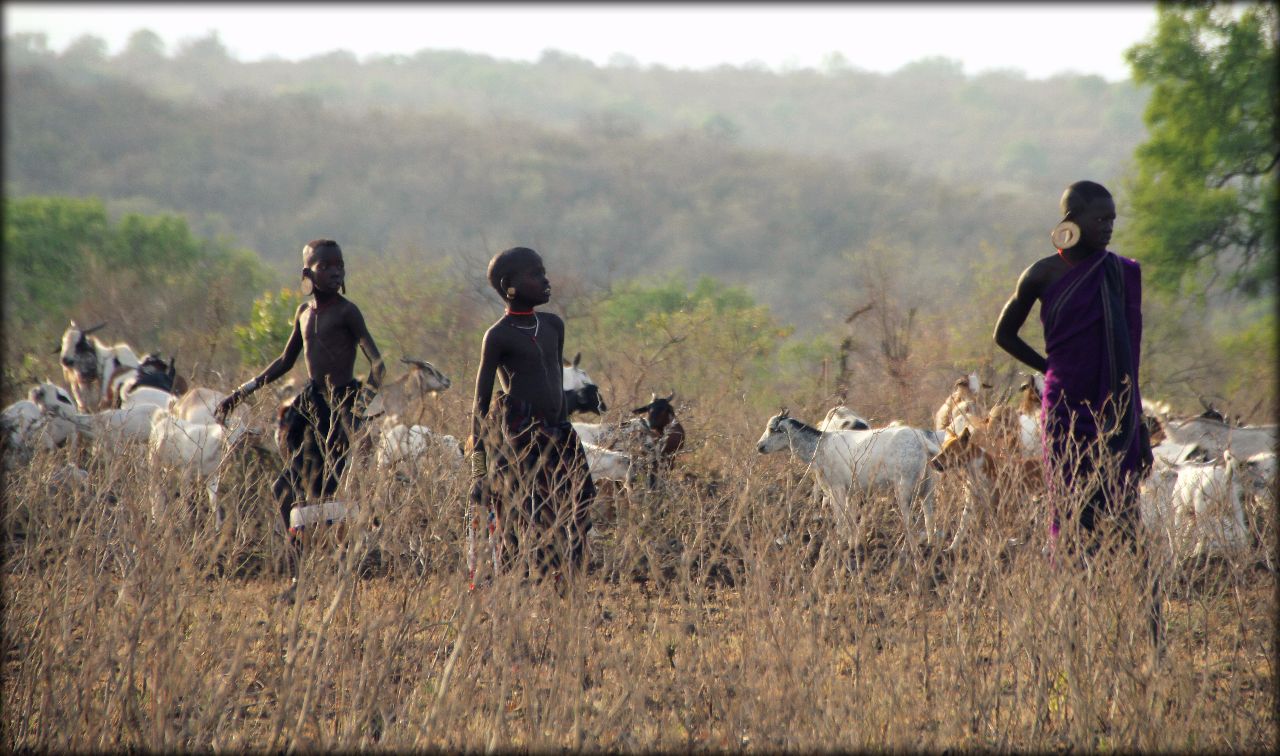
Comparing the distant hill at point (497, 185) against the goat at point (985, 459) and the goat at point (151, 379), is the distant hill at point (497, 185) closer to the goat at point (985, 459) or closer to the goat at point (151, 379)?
the goat at point (151, 379)

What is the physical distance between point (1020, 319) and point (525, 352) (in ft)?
6.37

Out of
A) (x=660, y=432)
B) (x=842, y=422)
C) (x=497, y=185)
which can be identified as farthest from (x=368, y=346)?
(x=497, y=185)

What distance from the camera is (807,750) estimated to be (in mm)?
3832

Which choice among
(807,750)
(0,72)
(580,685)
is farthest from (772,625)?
(0,72)

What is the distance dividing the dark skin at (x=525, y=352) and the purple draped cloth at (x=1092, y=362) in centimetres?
191

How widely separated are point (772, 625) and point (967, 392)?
385 centimetres

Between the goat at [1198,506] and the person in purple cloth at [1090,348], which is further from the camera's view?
the person in purple cloth at [1090,348]

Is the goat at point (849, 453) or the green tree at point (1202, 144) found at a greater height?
the green tree at point (1202, 144)

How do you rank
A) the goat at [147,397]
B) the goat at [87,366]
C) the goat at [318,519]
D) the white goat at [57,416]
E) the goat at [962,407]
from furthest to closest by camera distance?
the goat at [87,366] < the goat at [147,397] < the white goat at [57,416] < the goat at [962,407] < the goat at [318,519]

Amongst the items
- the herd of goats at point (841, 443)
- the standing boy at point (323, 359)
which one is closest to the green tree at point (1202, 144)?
the herd of goats at point (841, 443)

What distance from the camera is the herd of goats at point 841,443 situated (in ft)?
18.0

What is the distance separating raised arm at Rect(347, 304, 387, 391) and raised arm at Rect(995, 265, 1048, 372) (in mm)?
2796

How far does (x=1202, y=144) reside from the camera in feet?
50.1

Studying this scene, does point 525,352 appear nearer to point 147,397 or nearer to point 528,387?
point 528,387
